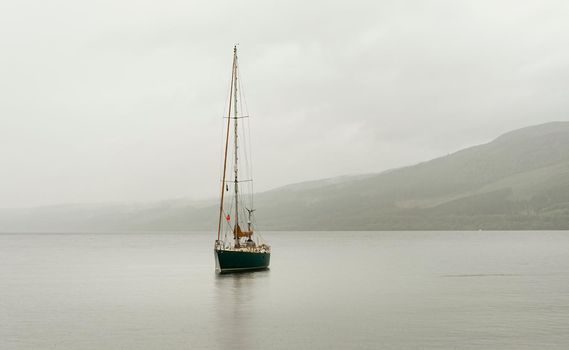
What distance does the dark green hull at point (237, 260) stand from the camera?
3853 inches

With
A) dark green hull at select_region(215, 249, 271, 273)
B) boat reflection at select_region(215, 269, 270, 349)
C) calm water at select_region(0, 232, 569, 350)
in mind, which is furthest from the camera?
dark green hull at select_region(215, 249, 271, 273)

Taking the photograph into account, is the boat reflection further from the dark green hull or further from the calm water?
the dark green hull

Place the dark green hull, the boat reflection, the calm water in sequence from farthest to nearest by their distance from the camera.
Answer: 1. the dark green hull
2. the boat reflection
3. the calm water

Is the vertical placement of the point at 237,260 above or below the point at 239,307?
above

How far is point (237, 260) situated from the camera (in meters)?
99.7

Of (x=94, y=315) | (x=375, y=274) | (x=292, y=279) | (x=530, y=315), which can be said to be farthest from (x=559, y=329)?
(x=375, y=274)

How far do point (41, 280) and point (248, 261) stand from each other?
33.8 m

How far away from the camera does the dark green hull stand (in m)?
97.9

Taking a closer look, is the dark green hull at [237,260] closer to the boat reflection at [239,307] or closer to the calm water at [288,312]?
the boat reflection at [239,307]

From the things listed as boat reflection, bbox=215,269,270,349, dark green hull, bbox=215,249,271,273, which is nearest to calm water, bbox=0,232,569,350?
boat reflection, bbox=215,269,270,349

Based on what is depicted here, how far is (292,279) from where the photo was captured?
10350 centimetres

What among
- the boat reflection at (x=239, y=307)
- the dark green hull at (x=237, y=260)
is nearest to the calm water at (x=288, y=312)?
the boat reflection at (x=239, y=307)

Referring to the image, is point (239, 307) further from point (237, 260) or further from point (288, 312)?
point (237, 260)

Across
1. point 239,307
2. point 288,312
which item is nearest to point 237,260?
point 239,307
